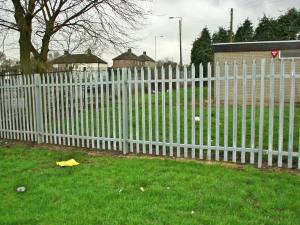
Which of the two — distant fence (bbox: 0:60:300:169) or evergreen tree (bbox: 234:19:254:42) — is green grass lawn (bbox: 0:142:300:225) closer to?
distant fence (bbox: 0:60:300:169)

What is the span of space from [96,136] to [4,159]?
1.97 meters

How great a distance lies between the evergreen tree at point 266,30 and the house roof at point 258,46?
1408cm

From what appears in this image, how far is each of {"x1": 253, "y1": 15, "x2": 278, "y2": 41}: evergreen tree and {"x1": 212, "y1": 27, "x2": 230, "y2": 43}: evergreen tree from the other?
295 cm

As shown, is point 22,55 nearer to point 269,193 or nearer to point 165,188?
point 165,188

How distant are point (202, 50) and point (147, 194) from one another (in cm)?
2807

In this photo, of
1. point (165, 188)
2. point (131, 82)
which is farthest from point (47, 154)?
point (165, 188)

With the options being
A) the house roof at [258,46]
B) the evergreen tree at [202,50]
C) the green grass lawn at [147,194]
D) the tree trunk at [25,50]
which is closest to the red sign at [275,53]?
the house roof at [258,46]

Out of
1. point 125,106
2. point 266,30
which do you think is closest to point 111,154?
point 125,106

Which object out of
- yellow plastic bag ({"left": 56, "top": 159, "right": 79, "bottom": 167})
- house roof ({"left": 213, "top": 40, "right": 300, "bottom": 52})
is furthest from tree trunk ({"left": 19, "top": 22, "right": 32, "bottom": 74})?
house roof ({"left": 213, "top": 40, "right": 300, "bottom": 52})

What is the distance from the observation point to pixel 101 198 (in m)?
4.85

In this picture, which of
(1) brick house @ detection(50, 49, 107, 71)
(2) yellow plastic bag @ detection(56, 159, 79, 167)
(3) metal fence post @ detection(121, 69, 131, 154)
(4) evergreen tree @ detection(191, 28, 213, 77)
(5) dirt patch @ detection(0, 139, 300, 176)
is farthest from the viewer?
(4) evergreen tree @ detection(191, 28, 213, 77)

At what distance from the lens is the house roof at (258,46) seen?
17.0m

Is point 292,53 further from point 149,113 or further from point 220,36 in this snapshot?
point 220,36

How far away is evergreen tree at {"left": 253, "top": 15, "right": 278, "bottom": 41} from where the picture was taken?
31.5 metres
